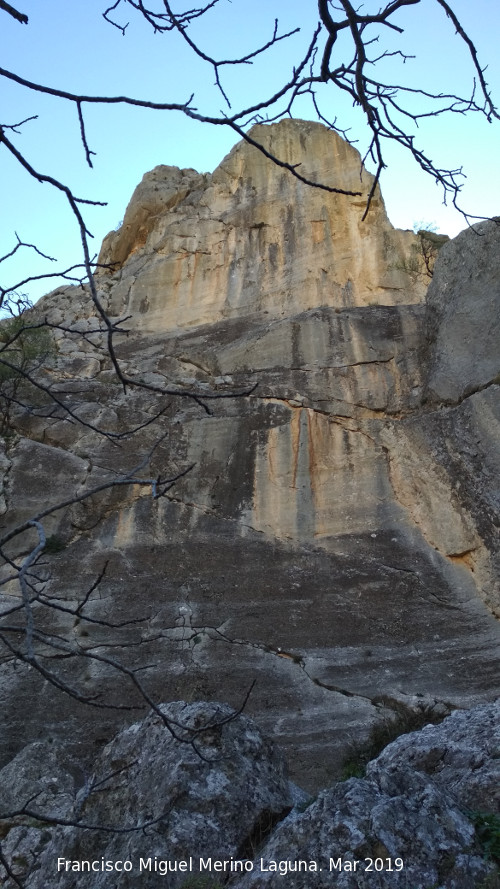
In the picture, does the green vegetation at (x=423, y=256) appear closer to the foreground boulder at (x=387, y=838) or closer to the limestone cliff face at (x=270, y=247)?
the limestone cliff face at (x=270, y=247)

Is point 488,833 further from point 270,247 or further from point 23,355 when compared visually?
point 270,247

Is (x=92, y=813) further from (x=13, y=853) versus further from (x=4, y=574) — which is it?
(x=4, y=574)

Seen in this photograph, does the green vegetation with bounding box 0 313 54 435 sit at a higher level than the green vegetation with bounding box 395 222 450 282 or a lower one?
lower

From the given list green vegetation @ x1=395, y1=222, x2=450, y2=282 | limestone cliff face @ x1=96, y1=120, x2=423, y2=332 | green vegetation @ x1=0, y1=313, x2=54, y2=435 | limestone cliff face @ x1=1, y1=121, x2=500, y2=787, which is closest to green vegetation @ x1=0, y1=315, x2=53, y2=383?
green vegetation @ x1=0, y1=313, x2=54, y2=435

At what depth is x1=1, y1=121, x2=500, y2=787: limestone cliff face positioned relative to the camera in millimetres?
8977

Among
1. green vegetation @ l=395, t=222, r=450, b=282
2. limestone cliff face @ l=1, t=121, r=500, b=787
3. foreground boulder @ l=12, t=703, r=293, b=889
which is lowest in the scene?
foreground boulder @ l=12, t=703, r=293, b=889

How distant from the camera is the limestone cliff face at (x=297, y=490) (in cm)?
898

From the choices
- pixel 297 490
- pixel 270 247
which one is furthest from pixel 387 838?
pixel 270 247

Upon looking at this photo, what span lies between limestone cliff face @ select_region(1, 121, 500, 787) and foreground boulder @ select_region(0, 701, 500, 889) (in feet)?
5.37

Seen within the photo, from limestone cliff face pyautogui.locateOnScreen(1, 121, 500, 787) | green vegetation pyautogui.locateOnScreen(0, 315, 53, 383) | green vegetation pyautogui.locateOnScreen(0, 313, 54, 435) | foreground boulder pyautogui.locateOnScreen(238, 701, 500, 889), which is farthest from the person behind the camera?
green vegetation pyautogui.locateOnScreen(0, 315, 53, 383)

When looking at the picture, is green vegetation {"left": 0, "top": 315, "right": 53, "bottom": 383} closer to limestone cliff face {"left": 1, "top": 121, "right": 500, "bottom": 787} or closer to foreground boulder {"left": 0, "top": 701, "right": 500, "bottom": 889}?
limestone cliff face {"left": 1, "top": 121, "right": 500, "bottom": 787}

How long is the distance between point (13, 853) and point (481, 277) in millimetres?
10879

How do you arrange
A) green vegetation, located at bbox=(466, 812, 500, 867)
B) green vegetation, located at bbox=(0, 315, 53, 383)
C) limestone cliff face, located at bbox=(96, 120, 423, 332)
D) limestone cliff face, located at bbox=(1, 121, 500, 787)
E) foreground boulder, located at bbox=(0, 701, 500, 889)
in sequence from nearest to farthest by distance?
foreground boulder, located at bbox=(0, 701, 500, 889), green vegetation, located at bbox=(466, 812, 500, 867), limestone cliff face, located at bbox=(1, 121, 500, 787), green vegetation, located at bbox=(0, 315, 53, 383), limestone cliff face, located at bbox=(96, 120, 423, 332)

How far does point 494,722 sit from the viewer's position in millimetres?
6262
